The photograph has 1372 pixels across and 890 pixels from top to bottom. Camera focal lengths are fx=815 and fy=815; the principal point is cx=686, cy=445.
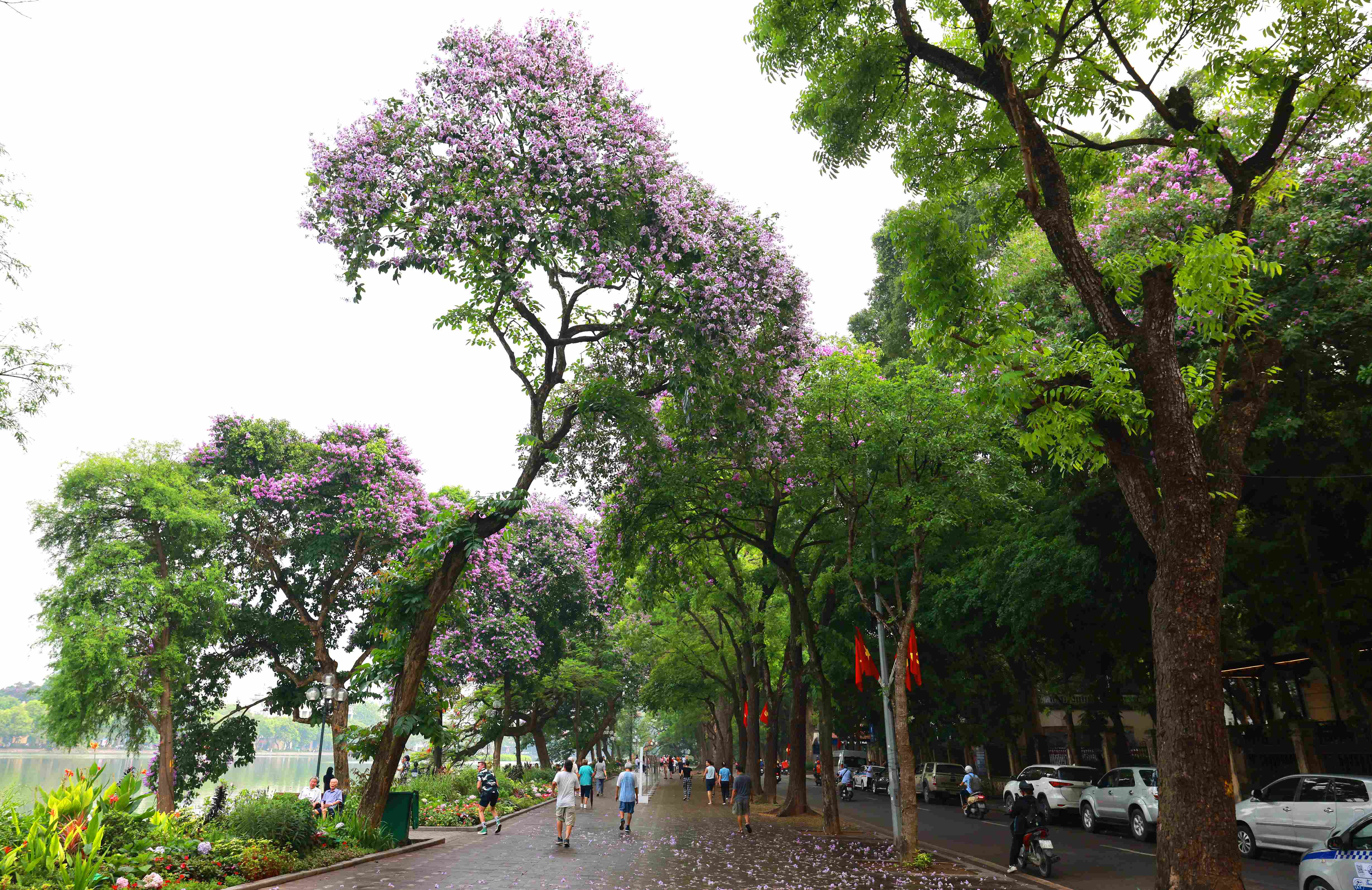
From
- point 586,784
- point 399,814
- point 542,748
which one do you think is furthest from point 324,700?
point 542,748

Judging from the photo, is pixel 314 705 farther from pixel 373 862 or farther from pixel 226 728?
pixel 373 862

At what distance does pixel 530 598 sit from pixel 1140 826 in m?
30.8

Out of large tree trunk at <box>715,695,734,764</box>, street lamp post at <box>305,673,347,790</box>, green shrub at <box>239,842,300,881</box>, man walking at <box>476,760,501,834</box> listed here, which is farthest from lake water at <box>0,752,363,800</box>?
large tree trunk at <box>715,695,734,764</box>

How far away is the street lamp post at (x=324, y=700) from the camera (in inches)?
957

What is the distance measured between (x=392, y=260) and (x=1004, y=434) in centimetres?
1313

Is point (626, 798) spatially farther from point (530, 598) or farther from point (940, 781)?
point (530, 598)

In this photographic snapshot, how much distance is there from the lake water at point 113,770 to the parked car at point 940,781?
75.1ft

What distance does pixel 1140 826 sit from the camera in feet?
62.5

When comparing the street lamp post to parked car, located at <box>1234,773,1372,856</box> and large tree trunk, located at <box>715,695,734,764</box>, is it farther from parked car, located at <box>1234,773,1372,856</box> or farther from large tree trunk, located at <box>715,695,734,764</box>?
large tree trunk, located at <box>715,695,734,764</box>

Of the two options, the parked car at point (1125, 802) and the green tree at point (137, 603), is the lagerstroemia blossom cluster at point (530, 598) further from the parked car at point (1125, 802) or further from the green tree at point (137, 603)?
the parked car at point (1125, 802)

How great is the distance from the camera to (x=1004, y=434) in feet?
58.8

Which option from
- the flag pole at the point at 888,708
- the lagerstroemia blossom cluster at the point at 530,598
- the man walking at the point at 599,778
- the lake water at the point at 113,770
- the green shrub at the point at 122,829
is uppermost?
the lagerstroemia blossom cluster at the point at 530,598

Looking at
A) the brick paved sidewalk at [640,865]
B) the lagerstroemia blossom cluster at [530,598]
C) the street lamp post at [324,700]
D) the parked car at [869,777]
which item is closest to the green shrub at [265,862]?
the brick paved sidewalk at [640,865]

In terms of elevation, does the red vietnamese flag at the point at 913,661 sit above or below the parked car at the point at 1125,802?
above
